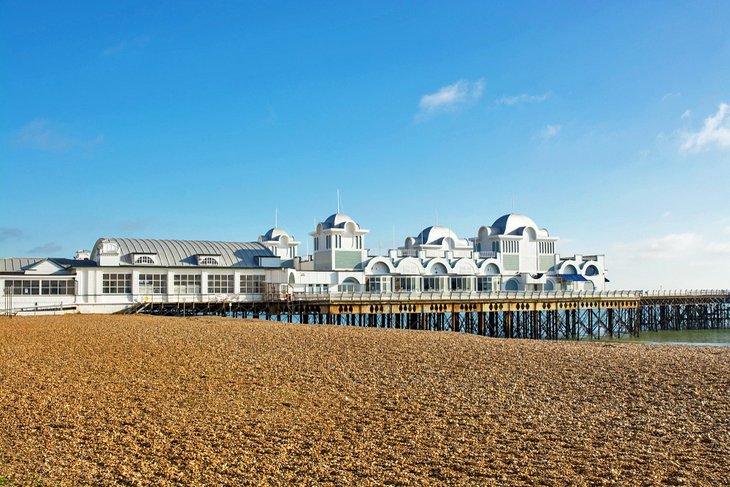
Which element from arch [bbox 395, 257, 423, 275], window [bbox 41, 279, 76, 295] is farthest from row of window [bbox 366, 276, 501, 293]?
window [bbox 41, 279, 76, 295]

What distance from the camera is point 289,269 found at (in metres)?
43.1

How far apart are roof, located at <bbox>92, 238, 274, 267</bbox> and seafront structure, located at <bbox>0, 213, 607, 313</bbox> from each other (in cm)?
6

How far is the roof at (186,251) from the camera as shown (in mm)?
40969

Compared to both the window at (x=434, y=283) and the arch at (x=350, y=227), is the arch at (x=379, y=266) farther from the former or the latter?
the window at (x=434, y=283)

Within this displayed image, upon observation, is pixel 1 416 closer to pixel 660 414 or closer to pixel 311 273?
pixel 660 414

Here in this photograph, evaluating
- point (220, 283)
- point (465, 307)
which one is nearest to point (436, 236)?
point (465, 307)

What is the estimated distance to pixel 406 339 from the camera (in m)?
23.5

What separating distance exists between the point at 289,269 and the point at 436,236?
808 inches

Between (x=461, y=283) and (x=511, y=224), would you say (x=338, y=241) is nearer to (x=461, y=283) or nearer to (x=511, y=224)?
(x=461, y=283)

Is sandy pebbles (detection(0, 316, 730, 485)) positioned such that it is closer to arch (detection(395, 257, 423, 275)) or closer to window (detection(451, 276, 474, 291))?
arch (detection(395, 257, 423, 275))

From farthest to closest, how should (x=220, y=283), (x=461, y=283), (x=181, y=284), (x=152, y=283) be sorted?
(x=461, y=283)
(x=220, y=283)
(x=181, y=284)
(x=152, y=283)

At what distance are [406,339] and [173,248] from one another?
2357 cm

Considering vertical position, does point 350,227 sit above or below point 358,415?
above

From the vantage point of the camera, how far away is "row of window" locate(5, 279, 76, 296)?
36344mm
